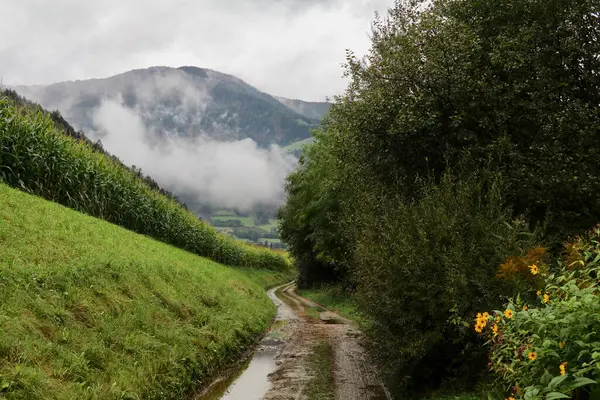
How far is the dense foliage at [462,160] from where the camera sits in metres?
9.30

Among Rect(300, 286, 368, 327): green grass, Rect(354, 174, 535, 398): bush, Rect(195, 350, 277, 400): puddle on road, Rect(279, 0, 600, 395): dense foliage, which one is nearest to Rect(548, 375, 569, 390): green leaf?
Rect(279, 0, 600, 395): dense foliage


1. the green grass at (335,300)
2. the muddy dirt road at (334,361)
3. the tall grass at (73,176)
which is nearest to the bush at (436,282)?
the muddy dirt road at (334,361)

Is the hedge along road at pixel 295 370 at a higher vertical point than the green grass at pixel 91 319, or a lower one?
lower

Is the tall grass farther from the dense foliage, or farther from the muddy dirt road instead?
the dense foliage

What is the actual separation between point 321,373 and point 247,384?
2.12 metres

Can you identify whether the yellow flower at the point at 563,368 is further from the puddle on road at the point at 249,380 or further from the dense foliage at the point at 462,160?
the puddle on road at the point at 249,380

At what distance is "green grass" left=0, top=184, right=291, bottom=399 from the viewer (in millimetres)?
7043

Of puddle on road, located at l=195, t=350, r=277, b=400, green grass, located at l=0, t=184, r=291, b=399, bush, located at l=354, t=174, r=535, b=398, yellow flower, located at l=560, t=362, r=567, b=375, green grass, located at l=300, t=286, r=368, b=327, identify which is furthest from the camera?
green grass, located at l=300, t=286, r=368, b=327

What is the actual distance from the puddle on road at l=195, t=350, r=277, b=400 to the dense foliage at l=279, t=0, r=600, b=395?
3.10m

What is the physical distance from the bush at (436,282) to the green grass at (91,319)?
15.6 feet

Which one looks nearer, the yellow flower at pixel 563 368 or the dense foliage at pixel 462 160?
the yellow flower at pixel 563 368

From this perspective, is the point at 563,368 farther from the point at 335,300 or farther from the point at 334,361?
the point at 335,300

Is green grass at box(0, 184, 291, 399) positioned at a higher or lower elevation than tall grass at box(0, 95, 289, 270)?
lower

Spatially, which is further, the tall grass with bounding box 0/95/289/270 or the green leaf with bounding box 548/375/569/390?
the tall grass with bounding box 0/95/289/270
